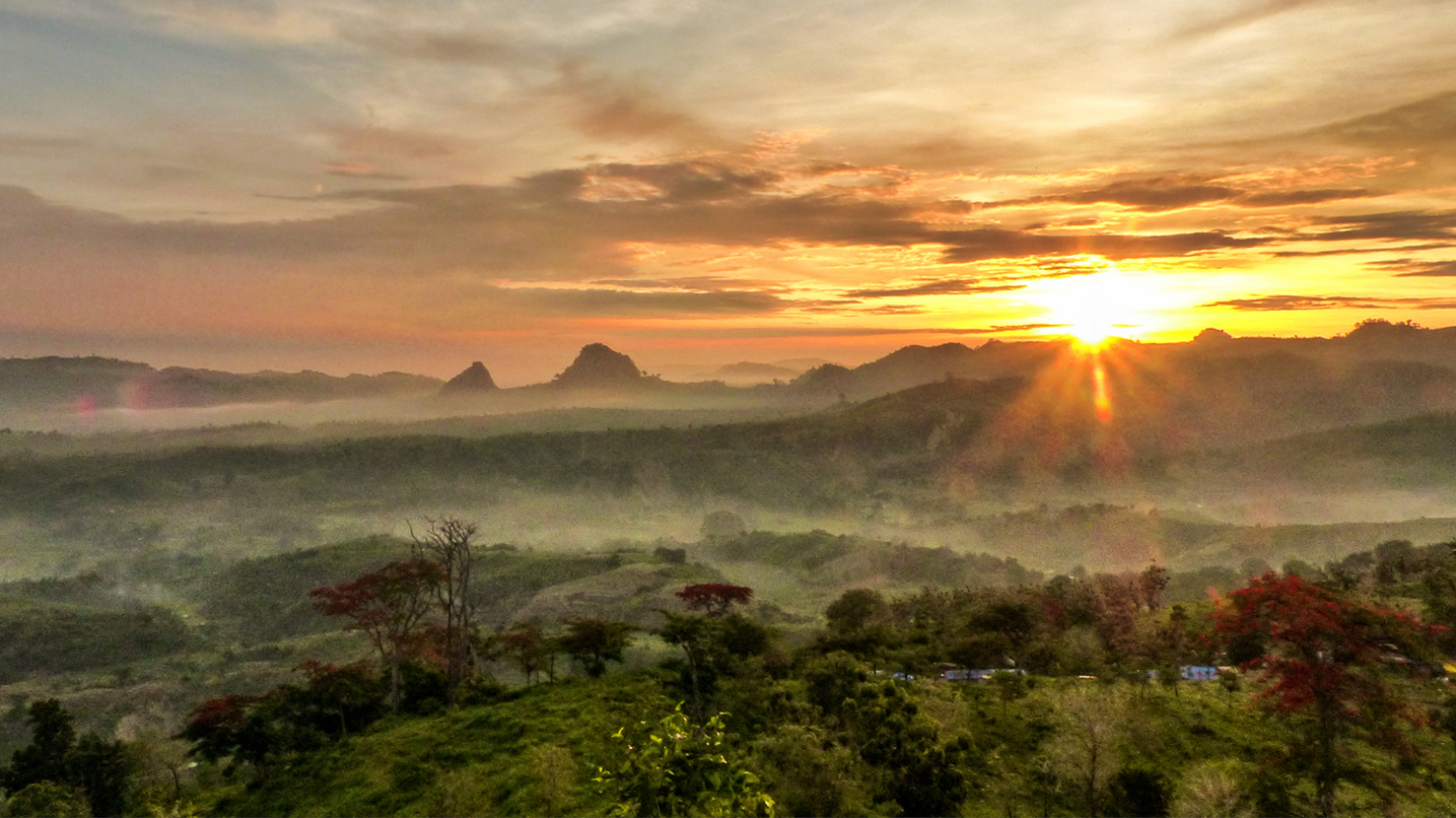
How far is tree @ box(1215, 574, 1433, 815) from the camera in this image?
3033 cm

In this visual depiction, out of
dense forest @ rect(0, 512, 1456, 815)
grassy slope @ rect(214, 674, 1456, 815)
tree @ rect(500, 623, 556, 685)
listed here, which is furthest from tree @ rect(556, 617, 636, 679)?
grassy slope @ rect(214, 674, 1456, 815)

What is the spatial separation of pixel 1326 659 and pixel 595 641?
42.0 metres

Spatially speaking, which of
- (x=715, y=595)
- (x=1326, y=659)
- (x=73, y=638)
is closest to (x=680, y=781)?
(x=1326, y=659)

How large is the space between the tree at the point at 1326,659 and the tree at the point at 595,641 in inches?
1481

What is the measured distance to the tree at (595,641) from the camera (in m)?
53.2

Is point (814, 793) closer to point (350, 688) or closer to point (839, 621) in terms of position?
point (350, 688)

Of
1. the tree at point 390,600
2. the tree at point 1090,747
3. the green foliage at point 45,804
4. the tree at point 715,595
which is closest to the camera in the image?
the tree at point 1090,747

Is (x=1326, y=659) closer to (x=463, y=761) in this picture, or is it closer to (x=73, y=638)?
(x=463, y=761)

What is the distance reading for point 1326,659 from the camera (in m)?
31.1

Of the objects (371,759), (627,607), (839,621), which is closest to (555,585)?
(627,607)

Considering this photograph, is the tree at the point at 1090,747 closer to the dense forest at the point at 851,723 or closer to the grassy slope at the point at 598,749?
the dense forest at the point at 851,723

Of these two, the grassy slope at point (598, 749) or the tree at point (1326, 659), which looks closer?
the tree at point (1326, 659)

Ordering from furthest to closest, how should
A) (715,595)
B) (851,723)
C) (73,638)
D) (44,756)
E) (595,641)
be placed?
(73,638) < (715,595) < (595,641) < (44,756) < (851,723)

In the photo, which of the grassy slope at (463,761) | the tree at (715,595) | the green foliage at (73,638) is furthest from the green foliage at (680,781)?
the green foliage at (73,638)
